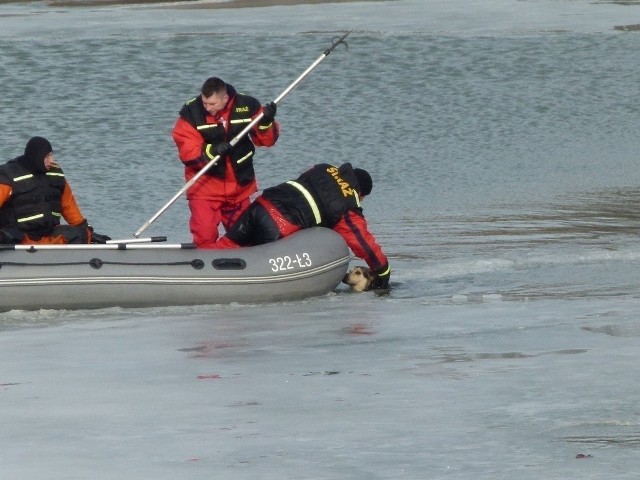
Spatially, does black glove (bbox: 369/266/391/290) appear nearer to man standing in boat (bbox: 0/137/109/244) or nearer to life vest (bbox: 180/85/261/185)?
life vest (bbox: 180/85/261/185)

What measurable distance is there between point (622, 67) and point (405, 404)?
12974 mm

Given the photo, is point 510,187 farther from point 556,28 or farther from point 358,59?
point 556,28

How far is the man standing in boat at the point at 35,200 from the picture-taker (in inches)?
291

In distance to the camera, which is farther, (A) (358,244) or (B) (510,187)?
(B) (510,187)

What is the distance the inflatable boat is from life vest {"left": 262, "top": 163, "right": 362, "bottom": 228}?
14 cm

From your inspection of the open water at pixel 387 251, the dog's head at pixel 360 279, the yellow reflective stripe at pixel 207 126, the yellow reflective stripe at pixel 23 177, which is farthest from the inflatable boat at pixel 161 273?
the yellow reflective stripe at pixel 207 126

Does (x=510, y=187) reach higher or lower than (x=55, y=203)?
lower

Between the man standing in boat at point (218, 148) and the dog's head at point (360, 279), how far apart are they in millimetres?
723

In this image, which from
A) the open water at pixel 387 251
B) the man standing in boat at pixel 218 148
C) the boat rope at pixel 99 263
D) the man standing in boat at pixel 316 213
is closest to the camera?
the open water at pixel 387 251

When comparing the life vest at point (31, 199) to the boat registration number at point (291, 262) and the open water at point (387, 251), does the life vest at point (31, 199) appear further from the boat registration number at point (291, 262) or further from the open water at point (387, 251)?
the boat registration number at point (291, 262)

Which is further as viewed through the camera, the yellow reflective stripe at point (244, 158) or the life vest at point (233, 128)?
the yellow reflective stripe at point (244, 158)

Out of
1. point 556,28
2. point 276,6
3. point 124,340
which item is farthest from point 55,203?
point 276,6

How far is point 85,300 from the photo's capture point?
7.44m

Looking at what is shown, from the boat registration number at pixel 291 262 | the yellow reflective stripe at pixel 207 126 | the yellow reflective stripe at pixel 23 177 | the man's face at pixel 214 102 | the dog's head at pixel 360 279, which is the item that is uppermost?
the man's face at pixel 214 102
